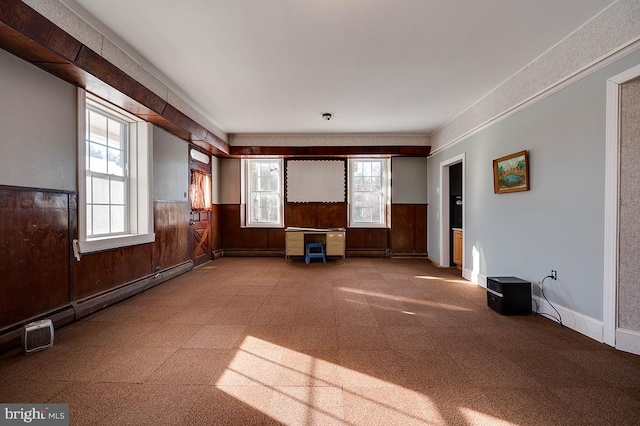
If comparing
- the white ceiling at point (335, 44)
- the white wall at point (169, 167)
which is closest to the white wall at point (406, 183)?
the white ceiling at point (335, 44)

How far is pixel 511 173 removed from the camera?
4078 millimetres

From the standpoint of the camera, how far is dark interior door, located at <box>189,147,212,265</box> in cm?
635

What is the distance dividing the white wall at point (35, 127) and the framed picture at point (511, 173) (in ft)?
17.4

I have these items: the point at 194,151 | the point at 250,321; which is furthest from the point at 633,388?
the point at 194,151

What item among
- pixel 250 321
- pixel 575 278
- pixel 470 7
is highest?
pixel 470 7

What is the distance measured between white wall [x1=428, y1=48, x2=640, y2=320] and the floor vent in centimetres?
506

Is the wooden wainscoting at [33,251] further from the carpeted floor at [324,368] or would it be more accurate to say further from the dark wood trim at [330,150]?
the dark wood trim at [330,150]

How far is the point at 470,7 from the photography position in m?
2.70

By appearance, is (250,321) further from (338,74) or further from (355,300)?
(338,74)

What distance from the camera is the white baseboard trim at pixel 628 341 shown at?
2574mm

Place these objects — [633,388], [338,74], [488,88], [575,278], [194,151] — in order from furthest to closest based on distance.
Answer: [194,151], [488,88], [338,74], [575,278], [633,388]

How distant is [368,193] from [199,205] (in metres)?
4.23

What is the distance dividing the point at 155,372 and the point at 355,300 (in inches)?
100

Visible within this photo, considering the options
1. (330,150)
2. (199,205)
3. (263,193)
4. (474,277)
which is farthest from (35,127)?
(474,277)
